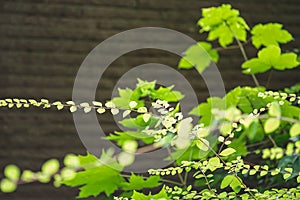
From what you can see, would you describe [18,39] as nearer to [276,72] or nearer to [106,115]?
[106,115]

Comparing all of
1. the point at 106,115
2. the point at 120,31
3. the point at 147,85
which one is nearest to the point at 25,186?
the point at 106,115

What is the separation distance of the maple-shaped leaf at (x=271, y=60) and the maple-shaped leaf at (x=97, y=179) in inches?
24.9

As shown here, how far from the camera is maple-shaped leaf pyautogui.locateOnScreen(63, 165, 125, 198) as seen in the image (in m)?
1.44

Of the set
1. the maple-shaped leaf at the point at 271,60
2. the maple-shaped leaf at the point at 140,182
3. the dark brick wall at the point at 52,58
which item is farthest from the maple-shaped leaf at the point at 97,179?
the dark brick wall at the point at 52,58

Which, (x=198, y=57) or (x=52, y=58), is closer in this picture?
(x=198, y=57)

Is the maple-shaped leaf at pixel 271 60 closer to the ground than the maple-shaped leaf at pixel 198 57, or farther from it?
closer to the ground

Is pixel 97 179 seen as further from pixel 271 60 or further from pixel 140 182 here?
pixel 271 60

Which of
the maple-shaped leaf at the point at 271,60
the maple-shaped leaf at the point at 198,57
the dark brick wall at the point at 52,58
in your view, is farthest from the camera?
the dark brick wall at the point at 52,58

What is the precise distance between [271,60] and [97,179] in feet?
2.42

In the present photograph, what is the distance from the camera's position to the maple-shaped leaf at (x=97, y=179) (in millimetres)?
1439

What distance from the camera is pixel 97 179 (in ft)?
4.82

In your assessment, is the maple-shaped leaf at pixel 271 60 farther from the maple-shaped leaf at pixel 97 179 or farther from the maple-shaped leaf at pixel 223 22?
the maple-shaped leaf at pixel 97 179

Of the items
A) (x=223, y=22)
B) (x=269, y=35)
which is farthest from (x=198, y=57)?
(x=269, y=35)

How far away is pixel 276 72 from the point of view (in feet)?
9.48
